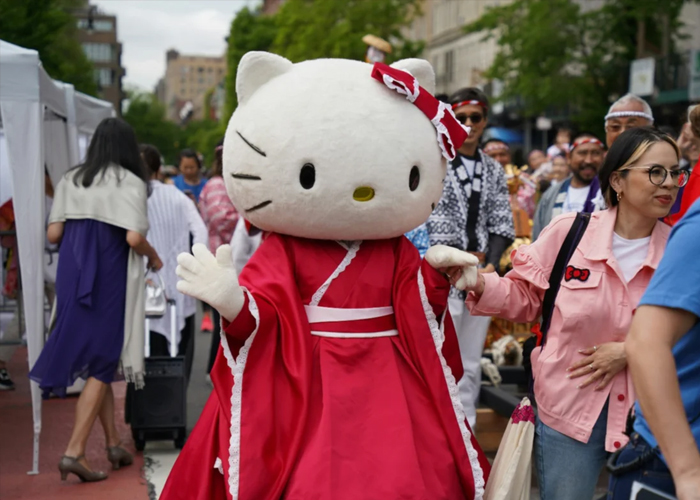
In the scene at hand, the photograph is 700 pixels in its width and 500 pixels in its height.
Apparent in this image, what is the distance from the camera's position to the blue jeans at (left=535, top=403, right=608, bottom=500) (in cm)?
344

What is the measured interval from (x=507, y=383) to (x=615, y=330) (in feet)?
11.9

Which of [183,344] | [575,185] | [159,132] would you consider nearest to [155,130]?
[159,132]

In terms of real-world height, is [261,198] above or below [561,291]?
above

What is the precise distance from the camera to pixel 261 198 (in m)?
3.98

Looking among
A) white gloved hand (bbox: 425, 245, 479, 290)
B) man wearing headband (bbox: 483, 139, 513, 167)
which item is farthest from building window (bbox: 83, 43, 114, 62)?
white gloved hand (bbox: 425, 245, 479, 290)

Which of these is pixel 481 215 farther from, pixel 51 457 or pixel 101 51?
pixel 101 51

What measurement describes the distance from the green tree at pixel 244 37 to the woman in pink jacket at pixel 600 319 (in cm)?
6098

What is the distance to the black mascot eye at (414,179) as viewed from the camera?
13.3ft

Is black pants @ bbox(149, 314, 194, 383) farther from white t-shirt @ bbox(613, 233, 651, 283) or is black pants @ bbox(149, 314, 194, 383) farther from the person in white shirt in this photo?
white t-shirt @ bbox(613, 233, 651, 283)

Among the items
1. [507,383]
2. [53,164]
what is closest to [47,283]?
[53,164]

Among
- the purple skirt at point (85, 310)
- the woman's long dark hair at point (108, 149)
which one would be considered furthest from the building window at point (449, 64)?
the purple skirt at point (85, 310)

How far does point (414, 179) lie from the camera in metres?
4.09

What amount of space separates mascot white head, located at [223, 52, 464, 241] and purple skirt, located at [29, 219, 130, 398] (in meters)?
1.85

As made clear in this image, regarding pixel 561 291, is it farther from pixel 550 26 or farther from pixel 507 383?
pixel 550 26
